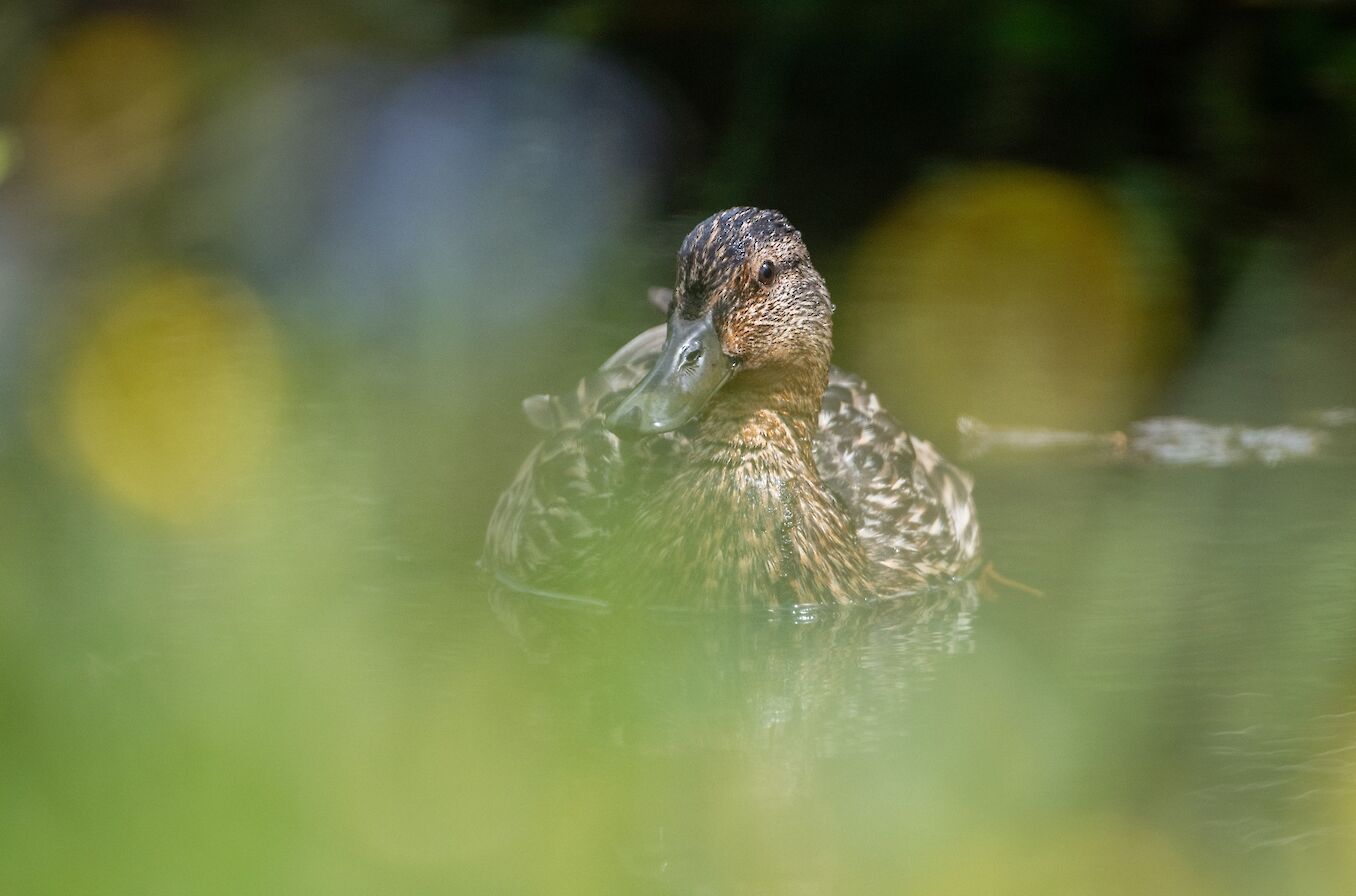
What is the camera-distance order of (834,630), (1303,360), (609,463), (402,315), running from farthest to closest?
(402,315), (1303,360), (609,463), (834,630)

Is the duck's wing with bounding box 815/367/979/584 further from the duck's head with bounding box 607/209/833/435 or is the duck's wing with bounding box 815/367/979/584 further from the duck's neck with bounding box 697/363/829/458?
the duck's head with bounding box 607/209/833/435

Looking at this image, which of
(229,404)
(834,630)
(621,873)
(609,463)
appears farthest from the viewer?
(229,404)

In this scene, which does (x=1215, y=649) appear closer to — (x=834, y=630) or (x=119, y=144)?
(x=834, y=630)

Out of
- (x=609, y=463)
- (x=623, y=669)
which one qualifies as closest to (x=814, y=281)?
(x=609, y=463)

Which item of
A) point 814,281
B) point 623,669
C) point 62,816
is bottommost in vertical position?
point 623,669

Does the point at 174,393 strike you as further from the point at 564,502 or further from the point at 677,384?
the point at 677,384

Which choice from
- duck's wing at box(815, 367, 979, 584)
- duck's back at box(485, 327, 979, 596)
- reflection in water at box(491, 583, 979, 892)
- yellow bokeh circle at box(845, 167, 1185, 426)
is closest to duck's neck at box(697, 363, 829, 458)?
duck's back at box(485, 327, 979, 596)
